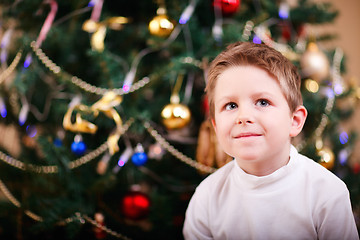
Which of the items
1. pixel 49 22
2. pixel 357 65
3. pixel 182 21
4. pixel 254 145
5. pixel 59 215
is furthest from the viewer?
pixel 357 65

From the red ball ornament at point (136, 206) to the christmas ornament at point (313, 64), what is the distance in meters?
0.66

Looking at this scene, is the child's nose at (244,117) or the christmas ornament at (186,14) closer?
the child's nose at (244,117)

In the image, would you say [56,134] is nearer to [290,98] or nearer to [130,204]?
[130,204]

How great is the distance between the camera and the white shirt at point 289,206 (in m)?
0.56

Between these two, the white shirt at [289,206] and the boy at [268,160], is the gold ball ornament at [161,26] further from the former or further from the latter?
the white shirt at [289,206]

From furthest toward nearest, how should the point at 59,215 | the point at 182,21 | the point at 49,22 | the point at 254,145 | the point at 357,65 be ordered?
1. the point at 357,65
2. the point at 49,22
3. the point at 182,21
4. the point at 59,215
5. the point at 254,145

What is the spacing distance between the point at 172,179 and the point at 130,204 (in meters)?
0.22

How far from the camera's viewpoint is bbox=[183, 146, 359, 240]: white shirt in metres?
0.56

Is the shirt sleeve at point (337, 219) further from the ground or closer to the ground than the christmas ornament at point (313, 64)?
closer to the ground

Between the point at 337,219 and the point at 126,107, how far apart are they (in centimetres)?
60

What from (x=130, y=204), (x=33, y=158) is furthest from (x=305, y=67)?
(x=33, y=158)

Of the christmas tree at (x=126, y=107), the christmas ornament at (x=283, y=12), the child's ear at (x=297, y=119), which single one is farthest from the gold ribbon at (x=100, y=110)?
the christmas ornament at (x=283, y=12)

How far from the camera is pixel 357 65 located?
175cm

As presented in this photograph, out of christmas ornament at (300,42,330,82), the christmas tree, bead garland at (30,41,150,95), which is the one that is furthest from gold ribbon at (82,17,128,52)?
christmas ornament at (300,42,330,82)
